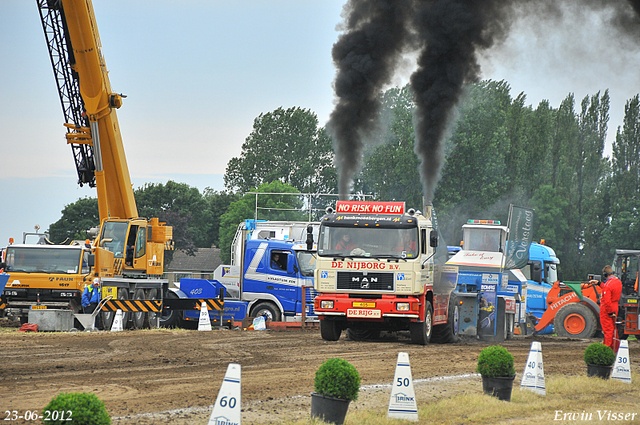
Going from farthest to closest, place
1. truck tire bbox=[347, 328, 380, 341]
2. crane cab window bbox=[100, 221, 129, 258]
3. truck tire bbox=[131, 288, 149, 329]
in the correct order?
crane cab window bbox=[100, 221, 129, 258] → truck tire bbox=[131, 288, 149, 329] → truck tire bbox=[347, 328, 380, 341]

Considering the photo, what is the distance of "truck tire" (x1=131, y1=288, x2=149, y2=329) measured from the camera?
845 inches

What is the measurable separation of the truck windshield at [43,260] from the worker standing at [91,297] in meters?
0.72

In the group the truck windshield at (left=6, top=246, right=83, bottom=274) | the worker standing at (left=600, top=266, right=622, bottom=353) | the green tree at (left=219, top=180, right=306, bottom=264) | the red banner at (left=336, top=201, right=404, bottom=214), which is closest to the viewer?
the worker standing at (left=600, top=266, right=622, bottom=353)

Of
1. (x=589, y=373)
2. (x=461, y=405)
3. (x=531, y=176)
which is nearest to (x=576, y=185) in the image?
(x=531, y=176)

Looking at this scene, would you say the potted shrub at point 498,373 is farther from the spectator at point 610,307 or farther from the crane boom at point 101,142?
the crane boom at point 101,142

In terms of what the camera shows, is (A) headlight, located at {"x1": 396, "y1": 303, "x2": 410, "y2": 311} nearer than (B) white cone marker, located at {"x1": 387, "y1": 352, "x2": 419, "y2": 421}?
No

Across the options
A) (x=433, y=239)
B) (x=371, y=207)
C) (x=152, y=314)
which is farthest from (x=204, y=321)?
(x=433, y=239)

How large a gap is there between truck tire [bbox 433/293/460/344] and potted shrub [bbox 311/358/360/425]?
10.9 m

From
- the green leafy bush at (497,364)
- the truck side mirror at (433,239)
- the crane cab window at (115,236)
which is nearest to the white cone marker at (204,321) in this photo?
the crane cab window at (115,236)

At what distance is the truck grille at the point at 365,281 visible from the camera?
52.7ft

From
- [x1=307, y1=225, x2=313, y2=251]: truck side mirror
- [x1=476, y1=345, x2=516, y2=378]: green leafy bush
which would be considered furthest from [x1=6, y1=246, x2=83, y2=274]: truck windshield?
[x1=476, y1=345, x2=516, y2=378]: green leafy bush

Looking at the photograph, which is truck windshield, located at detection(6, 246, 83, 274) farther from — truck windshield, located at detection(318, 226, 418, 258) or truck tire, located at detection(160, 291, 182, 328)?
Answer: truck windshield, located at detection(318, 226, 418, 258)

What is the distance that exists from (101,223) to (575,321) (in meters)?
15.4

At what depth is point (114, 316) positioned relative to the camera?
68.7 feet
